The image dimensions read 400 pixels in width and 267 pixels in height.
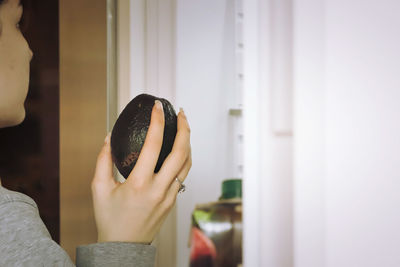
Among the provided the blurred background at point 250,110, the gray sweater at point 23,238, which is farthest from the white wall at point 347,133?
the gray sweater at point 23,238

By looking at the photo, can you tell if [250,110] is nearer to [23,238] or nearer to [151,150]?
[151,150]

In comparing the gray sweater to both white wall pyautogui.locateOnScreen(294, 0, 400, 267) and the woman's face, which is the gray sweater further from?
white wall pyautogui.locateOnScreen(294, 0, 400, 267)

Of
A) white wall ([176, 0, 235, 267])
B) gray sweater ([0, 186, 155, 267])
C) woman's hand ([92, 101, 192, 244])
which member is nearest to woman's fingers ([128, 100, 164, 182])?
woman's hand ([92, 101, 192, 244])

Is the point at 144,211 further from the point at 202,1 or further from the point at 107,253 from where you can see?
the point at 202,1

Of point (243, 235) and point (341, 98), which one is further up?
point (341, 98)

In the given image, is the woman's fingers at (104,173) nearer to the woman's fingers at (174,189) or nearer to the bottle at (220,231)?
the woman's fingers at (174,189)

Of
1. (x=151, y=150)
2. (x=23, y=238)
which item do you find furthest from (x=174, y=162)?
(x=23, y=238)

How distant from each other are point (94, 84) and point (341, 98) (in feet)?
1.73

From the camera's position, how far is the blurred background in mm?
552

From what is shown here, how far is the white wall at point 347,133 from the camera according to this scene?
0.54 meters

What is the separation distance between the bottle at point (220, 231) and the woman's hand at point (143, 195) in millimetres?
210

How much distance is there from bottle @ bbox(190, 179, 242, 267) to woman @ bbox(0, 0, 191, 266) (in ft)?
0.62

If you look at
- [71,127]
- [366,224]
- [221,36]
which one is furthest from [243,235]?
[71,127]

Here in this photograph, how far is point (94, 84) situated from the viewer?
81 cm
